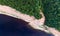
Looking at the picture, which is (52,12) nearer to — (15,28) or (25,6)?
(25,6)

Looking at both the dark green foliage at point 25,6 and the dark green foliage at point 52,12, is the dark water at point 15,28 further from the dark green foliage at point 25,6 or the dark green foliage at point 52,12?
the dark green foliage at point 52,12

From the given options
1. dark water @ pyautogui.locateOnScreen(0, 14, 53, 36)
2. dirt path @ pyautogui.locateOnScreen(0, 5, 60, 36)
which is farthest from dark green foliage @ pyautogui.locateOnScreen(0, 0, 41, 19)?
dark water @ pyautogui.locateOnScreen(0, 14, 53, 36)

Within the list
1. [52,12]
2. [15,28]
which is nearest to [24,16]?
[15,28]

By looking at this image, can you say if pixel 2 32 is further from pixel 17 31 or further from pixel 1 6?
pixel 1 6

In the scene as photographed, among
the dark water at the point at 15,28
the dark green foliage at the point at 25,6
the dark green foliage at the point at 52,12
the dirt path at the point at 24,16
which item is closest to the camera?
the dark water at the point at 15,28

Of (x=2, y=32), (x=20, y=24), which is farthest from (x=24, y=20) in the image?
(x=2, y=32)

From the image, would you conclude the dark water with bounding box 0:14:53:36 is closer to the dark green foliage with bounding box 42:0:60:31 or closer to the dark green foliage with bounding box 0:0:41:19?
the dark green foliage with bounding box 0:0:41:19

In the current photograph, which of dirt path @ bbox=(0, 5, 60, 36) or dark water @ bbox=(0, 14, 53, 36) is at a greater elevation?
dirt path @ bbox=(0, 5, 60, 36)

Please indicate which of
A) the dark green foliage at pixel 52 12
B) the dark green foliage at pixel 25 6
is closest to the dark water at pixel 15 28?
the dark green foliage at pixel 25 6
